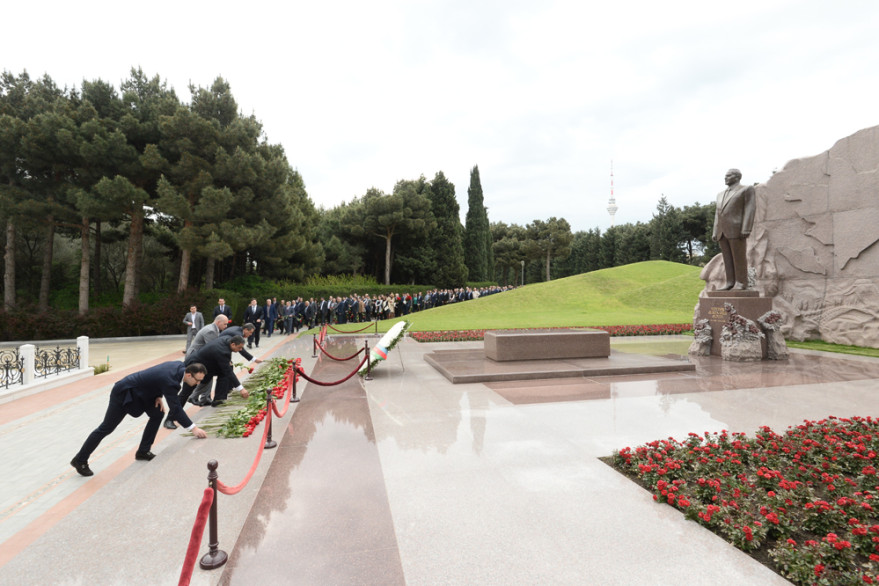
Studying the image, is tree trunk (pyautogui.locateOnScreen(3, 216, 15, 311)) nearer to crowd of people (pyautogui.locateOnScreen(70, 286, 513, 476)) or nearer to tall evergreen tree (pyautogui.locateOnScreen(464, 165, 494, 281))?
crowd of people (pyautogui.locateOnScreen(70, 286, 513, 476))

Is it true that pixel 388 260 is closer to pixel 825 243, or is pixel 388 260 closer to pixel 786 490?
pixel 825 243

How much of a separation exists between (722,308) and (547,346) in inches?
229

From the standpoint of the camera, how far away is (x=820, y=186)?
14812 mm

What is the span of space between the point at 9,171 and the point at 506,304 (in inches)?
1173

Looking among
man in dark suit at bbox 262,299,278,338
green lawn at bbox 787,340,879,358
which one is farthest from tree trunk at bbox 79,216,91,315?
green lawn at bbox 787,340,879,358

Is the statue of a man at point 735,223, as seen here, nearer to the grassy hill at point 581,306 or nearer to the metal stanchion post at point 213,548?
the grassy hill at point 581,306

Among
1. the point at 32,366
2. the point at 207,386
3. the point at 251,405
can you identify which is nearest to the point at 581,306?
the point at 207,386

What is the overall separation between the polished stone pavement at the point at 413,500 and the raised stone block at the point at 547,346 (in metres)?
3.01

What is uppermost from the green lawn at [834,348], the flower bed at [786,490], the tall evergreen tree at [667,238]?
the tall evergreen tree at [667,238]

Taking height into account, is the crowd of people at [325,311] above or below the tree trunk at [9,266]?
below

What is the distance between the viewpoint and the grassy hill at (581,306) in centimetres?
2314

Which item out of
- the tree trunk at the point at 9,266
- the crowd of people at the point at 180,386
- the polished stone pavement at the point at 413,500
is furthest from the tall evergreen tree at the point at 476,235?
the polished stone pavement at the point at 413,500

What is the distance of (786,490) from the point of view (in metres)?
3.96

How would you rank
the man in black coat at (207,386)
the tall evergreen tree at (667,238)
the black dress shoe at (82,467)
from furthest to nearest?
the tall evergreen tree at (667,238)
the man in black coat at (207,386)
the black dress shoe at (82,467)
